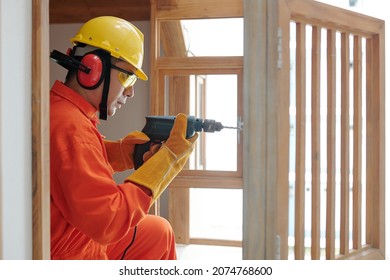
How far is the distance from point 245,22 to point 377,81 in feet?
2.80

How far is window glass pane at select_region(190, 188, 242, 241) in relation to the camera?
4402 mm

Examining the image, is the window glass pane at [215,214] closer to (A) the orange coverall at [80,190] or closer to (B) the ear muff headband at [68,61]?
(A) the orange coverall at [80,190]

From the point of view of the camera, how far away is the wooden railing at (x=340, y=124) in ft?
6.07

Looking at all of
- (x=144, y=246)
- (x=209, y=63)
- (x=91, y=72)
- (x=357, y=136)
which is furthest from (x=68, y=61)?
(x=209, y=63)

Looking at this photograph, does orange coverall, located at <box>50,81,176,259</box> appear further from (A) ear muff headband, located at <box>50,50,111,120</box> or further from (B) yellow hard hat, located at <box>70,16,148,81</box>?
(B) yellow hard hat, located at <box>70,16,148,81</box>

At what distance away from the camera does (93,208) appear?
163cm

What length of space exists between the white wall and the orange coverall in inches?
14.2

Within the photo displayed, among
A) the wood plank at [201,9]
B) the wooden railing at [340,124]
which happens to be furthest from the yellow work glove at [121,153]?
the wood plank at [201,9]

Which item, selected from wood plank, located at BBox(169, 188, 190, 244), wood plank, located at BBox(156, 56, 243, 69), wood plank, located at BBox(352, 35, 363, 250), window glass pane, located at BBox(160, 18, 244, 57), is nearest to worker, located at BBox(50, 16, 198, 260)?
wood plank, located at BBox(352, 35, 363, 250)

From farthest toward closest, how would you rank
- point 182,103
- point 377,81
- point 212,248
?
point 212,248, point 182,103, point 377,81

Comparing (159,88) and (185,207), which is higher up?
(159,88)

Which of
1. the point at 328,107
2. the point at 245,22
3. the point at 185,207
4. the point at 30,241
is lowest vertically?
the point at 185,207

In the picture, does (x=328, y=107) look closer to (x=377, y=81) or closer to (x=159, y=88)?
(x=377, y=81)

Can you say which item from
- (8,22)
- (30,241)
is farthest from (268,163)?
(8,22)
